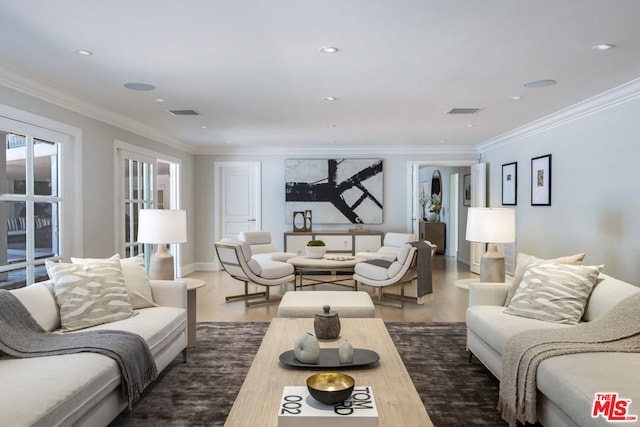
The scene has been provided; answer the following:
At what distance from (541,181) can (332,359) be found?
4.48 meters

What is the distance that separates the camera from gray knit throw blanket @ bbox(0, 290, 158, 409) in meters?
2.28

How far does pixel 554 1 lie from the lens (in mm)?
2324

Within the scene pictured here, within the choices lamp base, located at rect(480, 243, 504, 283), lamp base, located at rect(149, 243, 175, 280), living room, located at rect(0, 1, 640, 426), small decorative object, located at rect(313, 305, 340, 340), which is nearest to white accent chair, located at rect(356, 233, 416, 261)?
living room, located at rect(0, 1, 640, 426)

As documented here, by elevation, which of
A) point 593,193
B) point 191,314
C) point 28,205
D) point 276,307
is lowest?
point 276,307

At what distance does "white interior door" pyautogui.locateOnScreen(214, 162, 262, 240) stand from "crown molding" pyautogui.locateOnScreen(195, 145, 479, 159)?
0.92ft

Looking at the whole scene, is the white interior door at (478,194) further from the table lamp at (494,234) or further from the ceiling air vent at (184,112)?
the ceiling air vent at (184,112)

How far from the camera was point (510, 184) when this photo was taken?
262 inches

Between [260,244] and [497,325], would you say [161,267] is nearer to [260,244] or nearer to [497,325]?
[497,325]

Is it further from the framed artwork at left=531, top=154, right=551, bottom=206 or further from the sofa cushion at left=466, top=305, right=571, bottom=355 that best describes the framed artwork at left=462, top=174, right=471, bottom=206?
the sofa cushion at left=466, top=305, right=571, bottom=355

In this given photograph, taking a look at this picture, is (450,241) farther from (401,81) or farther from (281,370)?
(281,370)

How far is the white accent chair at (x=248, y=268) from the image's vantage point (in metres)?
5.30

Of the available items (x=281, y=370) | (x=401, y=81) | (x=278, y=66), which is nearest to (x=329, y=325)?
(x=281, y=370)

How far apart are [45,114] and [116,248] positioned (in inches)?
69.5

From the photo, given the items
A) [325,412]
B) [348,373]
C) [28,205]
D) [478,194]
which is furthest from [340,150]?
[325,412]
